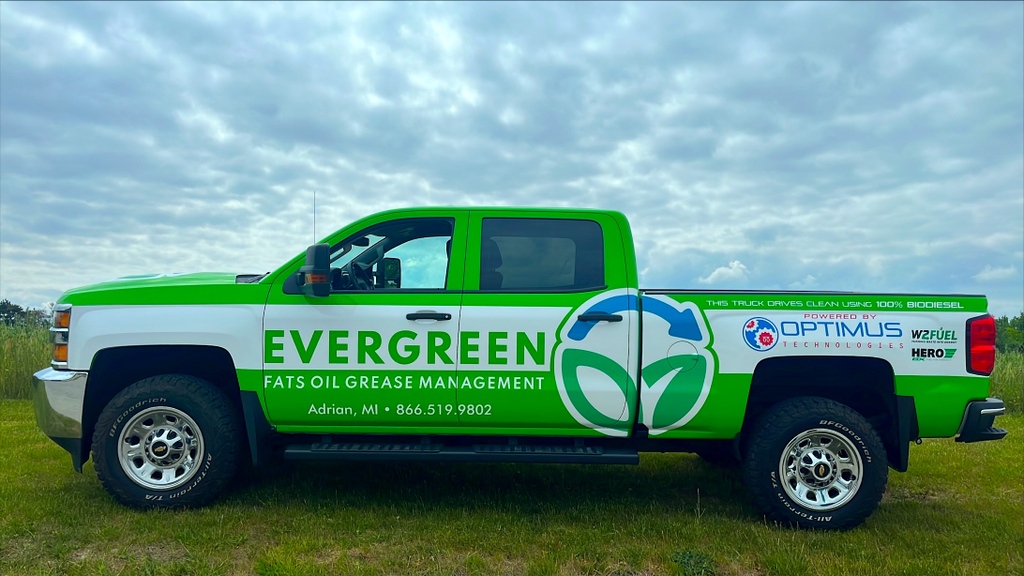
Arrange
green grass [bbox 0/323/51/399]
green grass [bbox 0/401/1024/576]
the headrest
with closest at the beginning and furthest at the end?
green grass [bbox 0/401/1024/576] → the headrest → green grass [bbox 0/323/51/399]

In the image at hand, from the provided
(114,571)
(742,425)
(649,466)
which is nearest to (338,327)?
(114,571)

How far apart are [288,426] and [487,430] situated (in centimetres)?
135

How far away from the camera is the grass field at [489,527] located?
4.04m

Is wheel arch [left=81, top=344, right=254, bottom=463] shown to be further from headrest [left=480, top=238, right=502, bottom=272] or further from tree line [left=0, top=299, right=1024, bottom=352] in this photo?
tree line [left=0, top=299, right=1024, bottom=352]

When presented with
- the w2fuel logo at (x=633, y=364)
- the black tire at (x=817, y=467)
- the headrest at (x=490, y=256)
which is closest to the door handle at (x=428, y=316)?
the headrest at (x=490, y=256)

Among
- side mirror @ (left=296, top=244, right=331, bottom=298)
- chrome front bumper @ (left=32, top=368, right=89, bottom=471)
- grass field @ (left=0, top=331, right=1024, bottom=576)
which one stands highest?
side mirror @ (left=296, top=244, right=331, bottom=298)

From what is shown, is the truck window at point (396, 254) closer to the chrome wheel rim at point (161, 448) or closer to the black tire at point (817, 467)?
the chrome wheel rim at point (161, 448)

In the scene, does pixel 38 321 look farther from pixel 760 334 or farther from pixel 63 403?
pixel 760 334

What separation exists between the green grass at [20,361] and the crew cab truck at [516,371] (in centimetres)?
728

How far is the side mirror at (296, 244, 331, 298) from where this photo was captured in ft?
14.9

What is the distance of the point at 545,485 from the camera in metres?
5.71

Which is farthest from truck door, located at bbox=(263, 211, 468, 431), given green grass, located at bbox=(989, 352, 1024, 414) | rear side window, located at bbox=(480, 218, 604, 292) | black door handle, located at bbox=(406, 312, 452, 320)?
green grass, located at bbox=(989, 352, 1024, 414)

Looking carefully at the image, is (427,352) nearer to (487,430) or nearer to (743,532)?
(487,430)

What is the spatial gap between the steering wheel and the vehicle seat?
0.79m
